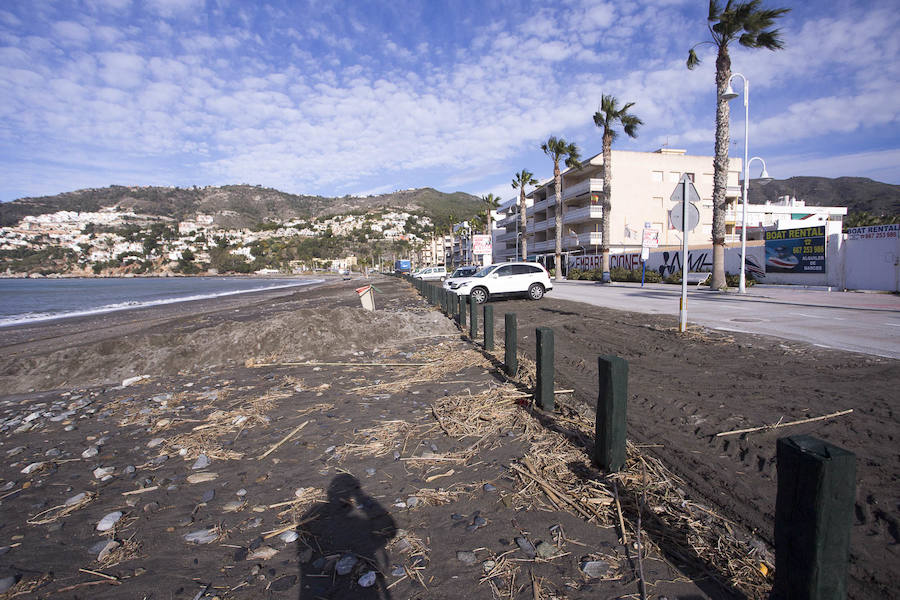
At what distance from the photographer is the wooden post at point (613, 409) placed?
2998 mm

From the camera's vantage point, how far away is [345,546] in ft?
8.09

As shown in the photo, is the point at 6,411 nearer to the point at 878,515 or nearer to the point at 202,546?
the point at 202,546

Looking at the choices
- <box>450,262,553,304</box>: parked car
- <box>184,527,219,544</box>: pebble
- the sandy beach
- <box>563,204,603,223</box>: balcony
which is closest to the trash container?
<box>450,262,553,304</box>: parked car

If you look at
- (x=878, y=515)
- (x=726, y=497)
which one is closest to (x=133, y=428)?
(x=726, y=497)

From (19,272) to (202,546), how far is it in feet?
539

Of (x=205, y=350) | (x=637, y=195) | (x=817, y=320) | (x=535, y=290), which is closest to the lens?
(x=205, y=350)

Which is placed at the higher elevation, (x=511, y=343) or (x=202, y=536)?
(x=511, y=343)

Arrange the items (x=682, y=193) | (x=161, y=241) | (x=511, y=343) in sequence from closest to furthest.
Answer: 1. (x=511, y=343)
2. (x=682, y=193)
3. (x=161, y=241)

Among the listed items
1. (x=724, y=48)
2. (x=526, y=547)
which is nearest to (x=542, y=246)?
(x=724, y=48)

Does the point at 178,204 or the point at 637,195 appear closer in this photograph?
the point at 637,195

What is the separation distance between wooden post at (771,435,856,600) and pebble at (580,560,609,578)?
0.83 m

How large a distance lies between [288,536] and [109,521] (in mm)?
1332

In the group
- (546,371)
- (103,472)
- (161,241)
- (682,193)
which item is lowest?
(103,472)

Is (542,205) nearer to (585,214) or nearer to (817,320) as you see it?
(585,214)
